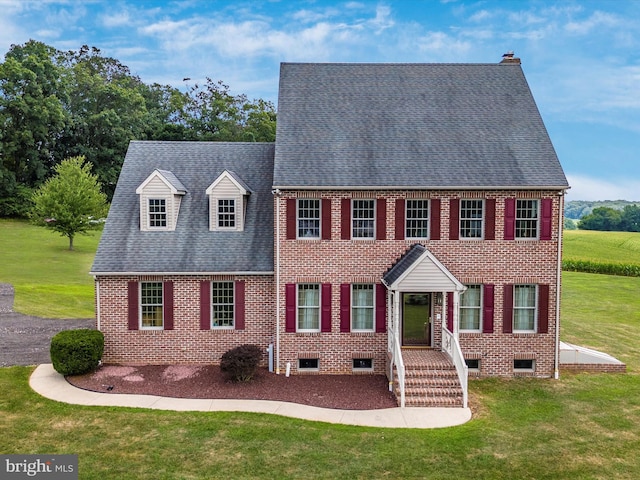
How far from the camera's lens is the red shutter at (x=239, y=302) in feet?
56.3

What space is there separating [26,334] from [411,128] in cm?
1819

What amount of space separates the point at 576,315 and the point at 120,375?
25197mm

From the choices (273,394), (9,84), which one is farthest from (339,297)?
(9,84)

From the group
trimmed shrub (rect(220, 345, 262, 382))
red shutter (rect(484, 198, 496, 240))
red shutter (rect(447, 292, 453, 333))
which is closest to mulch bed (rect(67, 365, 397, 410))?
trimmed shrub (rect(220, 345, 262, 382))

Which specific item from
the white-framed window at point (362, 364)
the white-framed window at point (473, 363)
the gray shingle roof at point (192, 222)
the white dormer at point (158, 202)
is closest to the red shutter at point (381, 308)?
the white-framed window at point (362, 364)

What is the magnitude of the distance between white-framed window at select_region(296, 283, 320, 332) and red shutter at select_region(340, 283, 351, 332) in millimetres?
826

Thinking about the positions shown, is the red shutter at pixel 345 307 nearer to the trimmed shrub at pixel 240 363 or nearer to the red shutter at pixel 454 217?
the trimmed shrub at pixel 240 363

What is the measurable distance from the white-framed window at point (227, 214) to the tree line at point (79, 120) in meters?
38.4

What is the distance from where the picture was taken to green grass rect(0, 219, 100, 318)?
26.3m

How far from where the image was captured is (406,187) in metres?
16.4

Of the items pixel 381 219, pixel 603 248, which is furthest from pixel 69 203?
pixel 603 248

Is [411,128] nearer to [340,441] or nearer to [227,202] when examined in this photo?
[227,202]

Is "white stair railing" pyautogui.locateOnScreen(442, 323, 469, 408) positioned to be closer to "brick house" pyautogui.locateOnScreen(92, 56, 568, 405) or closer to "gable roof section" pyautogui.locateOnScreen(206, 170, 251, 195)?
"brick house" pyautogui.locateOnScreen(92, 56, 568, 405)

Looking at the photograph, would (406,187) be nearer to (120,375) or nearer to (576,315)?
(120,375)
